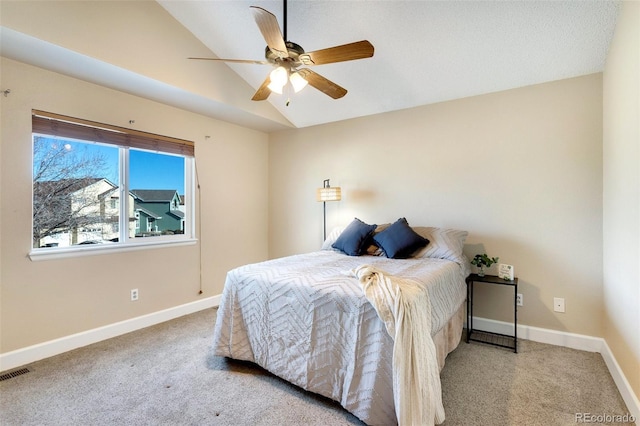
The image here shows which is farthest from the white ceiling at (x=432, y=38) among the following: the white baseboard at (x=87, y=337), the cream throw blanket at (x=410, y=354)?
the white baseboard at (x=87, y=337)

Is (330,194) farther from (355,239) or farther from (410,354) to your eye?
(410,354)

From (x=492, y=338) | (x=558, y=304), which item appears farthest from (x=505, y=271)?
(x=492, y=338)

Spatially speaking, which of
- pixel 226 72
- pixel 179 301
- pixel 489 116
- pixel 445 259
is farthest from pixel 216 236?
pixel 489 116

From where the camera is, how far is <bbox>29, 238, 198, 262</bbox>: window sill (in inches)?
98.8

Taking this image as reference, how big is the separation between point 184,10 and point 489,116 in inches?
123

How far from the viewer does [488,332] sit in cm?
301

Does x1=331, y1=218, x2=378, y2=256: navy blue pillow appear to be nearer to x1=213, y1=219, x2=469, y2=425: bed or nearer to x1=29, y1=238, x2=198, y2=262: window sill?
x1=213, y1=219, x2=469, y2=425: bed

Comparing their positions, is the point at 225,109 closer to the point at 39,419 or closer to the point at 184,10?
the point at 184,10

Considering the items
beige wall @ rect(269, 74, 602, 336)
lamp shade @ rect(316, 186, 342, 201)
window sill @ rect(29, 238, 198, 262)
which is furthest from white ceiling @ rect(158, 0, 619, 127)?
window sill @ rect(29, 238, 198, 262)

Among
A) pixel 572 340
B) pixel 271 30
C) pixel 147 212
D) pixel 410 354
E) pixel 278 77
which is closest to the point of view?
pixel 410 354

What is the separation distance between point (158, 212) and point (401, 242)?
2.71 metres

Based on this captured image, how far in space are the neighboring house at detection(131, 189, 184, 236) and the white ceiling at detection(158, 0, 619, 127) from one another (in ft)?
4.94

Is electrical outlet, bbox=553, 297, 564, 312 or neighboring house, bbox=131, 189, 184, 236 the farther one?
neighboring house, bbox=131, 189, 184, 236

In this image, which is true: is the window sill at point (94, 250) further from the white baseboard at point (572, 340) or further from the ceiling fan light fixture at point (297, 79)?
the white baseboard at point (572, 340)
